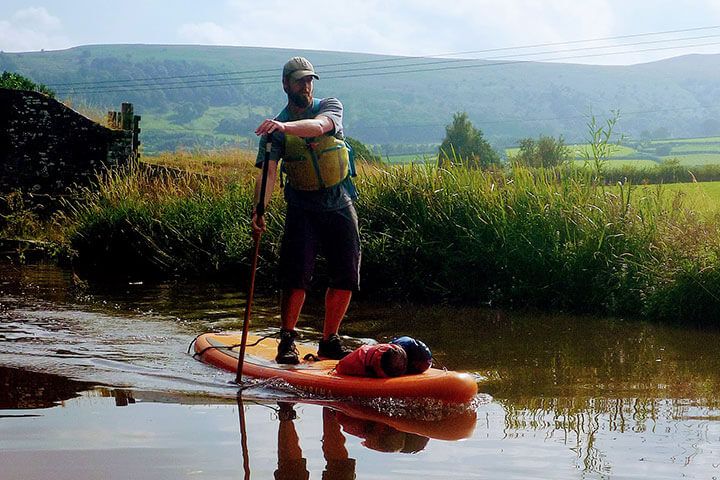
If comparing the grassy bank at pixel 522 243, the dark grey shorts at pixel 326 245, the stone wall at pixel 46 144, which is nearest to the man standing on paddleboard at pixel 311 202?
the dark grey shorts at pixel 326 245

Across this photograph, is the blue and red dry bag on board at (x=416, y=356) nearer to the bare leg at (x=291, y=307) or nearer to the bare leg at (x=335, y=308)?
the bare leg at (x=335, y=308)

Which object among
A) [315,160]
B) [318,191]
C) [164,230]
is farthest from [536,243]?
[164,230]

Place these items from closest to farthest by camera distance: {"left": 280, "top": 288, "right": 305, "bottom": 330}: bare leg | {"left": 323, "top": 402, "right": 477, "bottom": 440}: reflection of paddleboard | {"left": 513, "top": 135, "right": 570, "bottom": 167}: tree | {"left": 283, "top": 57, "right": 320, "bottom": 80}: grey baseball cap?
{"left": 323, "top": 402, "right": 477, "bottom": 440}: reflection of paddleboard → {"left": 283, "top": 57, "right": 320, "bottom": 80}: grey baseball cap → {"left": 280, "top": 288, "right": 305, "bottom": 330}: bare leg → {"left": 513, "top": 135, "right": 570, "bottom": 167}: tree

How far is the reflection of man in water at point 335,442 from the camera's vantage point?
16.6ft

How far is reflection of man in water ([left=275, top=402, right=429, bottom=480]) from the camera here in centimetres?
507

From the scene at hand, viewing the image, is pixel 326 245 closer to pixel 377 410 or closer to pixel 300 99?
pixel 300 99

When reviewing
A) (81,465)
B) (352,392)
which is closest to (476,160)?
(352,392)

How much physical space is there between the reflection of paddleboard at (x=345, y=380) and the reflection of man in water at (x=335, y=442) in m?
0.33

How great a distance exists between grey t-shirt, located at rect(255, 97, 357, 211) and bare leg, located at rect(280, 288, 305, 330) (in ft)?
2.17

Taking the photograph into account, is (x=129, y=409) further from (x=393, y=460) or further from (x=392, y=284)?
(x=392, y=284)

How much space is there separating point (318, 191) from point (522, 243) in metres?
4.55

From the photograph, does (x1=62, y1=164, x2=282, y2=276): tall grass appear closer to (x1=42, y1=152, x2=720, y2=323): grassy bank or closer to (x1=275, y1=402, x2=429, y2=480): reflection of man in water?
(x1=42, y1=152, x2=720, y2=323): grassy bank

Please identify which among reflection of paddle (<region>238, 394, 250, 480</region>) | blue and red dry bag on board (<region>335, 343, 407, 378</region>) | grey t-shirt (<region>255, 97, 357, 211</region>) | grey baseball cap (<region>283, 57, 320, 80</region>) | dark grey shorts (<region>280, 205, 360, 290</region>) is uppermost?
grey baseball cap (<region>283, 57, 320, 80</region>)

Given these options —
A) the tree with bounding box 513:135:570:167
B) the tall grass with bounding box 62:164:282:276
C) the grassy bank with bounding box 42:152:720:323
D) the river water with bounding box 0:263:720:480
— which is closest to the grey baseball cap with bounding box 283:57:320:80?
the river water with bounding box 0:263:720:480
